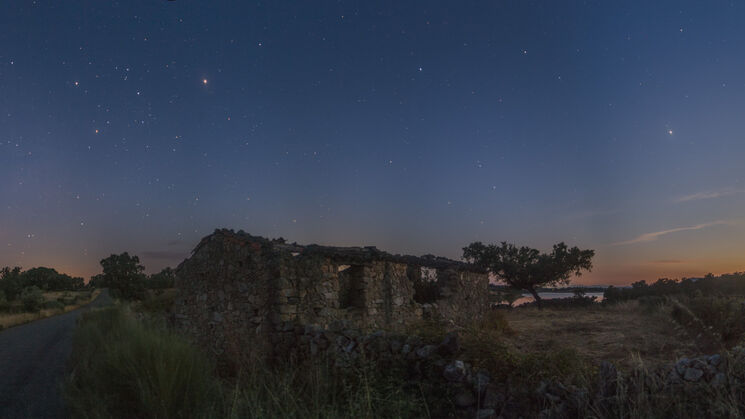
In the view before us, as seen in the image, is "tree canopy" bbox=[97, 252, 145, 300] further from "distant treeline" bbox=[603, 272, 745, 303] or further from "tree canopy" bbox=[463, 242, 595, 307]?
"distant treeline" bbox=[603, 272, 745, 303]

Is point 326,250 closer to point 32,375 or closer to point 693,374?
point 693,374

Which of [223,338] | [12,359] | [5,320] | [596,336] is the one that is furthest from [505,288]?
[5,320]

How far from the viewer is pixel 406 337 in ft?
20.4

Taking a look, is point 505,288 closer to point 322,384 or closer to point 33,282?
point 322,384

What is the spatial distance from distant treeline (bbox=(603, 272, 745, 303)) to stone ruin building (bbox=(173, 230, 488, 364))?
18.2 m

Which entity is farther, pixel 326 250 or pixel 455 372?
pixel 326 250

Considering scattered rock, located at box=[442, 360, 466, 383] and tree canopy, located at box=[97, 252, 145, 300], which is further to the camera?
tree canopy, located at box=[97, 252, 145, 300]

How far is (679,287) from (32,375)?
35665mm

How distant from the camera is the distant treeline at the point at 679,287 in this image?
22094mm

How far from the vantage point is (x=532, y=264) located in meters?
29.5

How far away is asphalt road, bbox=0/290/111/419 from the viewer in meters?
7.25

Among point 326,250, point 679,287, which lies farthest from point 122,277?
point 679,287

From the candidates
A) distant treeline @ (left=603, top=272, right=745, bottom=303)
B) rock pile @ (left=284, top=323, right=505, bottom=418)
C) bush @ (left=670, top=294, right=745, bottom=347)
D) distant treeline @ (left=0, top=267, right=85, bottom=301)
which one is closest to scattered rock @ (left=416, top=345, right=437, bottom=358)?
rock pile @ (left=284, top=323, right=505, bottom=418)

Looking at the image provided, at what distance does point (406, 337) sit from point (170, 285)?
4794 cm
